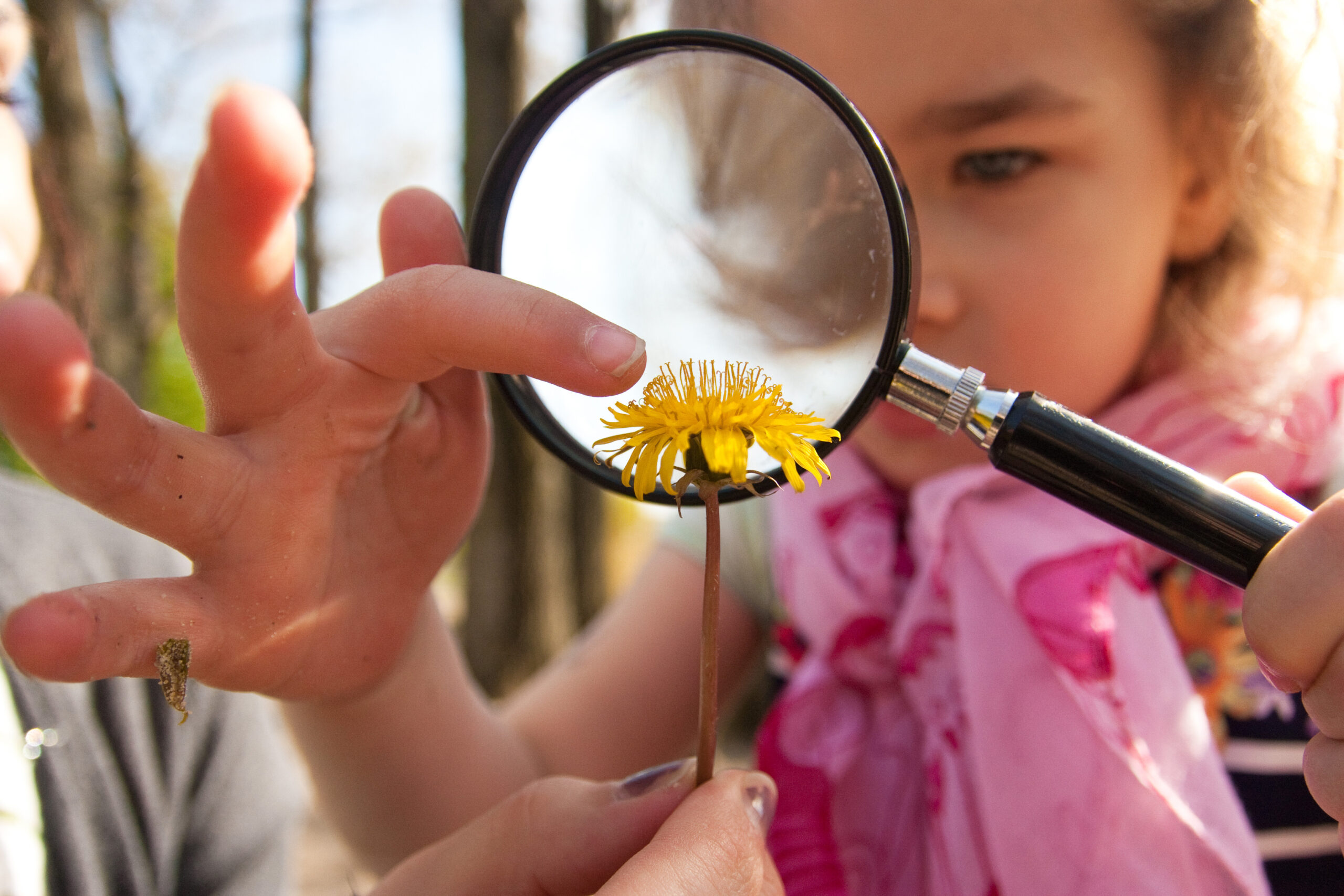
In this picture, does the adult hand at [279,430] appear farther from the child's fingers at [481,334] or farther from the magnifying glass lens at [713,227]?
the magnifying glass lens at [713,227]

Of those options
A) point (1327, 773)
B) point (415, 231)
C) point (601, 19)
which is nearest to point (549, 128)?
point (415, 231)

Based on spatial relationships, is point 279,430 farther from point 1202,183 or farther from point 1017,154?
point 1202,183

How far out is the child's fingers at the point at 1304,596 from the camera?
1.92 ft

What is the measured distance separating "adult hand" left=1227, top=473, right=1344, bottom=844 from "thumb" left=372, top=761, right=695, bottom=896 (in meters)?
0.46

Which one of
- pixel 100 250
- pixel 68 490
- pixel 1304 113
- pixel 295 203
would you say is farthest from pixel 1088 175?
pixel 100 250

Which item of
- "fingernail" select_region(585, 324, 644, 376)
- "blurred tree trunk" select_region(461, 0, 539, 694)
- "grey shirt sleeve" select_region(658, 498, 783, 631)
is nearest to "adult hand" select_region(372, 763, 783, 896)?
"fingernail" select_region(585, 324, 644, 376)

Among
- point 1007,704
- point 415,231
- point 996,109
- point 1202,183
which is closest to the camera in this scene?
point 415,231

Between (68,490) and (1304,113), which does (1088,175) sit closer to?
(1304,113)

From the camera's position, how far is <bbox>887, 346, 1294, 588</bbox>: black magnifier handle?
611mm

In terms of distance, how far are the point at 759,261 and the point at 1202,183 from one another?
0.72 meters

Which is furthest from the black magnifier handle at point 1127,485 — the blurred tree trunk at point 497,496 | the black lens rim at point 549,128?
the blurred tree trunk at point 497,496

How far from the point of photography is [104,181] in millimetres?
4500

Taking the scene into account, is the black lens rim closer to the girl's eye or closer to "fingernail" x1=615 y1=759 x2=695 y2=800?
"fingernail" x1=615 y1=759 x2=695 y2=800

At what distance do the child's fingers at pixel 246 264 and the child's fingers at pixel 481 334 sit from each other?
53 millimetres
